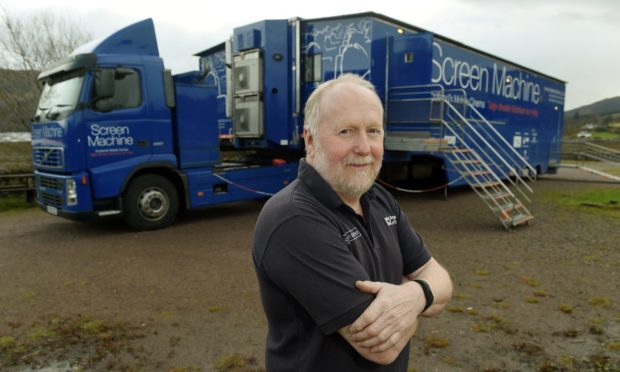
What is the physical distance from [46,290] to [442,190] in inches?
401

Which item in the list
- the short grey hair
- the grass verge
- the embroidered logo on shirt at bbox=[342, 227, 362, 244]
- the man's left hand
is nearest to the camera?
the man's left hand

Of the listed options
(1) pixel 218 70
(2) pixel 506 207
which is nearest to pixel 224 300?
(2) pixel 506 207

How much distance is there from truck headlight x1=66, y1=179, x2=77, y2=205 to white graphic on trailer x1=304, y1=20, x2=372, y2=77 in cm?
520

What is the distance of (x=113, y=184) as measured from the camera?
23.1 feet

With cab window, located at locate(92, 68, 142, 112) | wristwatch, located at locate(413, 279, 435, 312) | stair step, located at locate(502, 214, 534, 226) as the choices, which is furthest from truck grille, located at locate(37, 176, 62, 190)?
stair step, located at locate(502, 214, 534, 226)

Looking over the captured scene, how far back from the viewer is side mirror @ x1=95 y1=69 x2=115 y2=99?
6.79m

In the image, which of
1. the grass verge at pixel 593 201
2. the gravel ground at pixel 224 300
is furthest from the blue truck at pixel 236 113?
the grass verge at pixel 593 201

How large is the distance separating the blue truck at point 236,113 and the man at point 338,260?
6.27m

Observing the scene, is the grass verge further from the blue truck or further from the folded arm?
the folded arm

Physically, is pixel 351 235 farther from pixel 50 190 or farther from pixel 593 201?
pixel 593 201

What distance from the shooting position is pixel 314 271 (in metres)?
1.32

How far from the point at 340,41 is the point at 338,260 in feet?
26.9

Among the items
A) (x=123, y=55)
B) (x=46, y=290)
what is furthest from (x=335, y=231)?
(x=123, y=55)

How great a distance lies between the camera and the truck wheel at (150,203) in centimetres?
737
